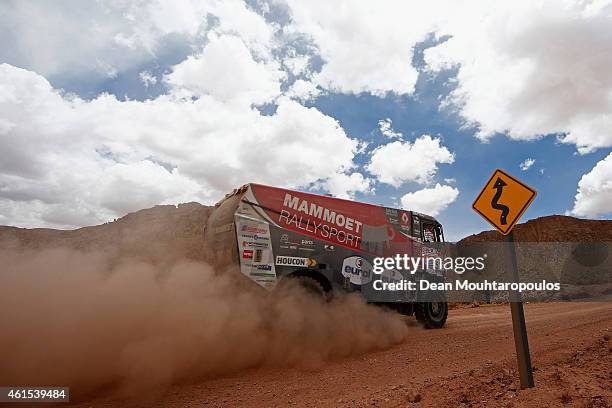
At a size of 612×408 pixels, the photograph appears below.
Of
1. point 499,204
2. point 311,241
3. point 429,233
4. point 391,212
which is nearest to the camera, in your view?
point 499,204

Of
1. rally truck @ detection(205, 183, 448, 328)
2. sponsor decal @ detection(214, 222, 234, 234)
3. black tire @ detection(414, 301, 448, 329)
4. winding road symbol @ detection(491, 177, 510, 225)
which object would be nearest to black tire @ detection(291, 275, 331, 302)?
rally truck @ detection(205, 183, 448, 328)

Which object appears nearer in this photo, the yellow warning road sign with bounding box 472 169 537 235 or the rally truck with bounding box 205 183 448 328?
the yellow warning road sign with bounding box 472 169 537 235

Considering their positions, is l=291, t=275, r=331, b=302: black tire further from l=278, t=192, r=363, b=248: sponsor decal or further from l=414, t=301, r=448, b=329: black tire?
l=414, t=301, r=448, b=329: black tire

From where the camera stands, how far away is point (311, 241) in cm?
793

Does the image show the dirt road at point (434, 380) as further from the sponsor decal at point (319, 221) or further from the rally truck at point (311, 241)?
the sponsor decal at point (319, 221)

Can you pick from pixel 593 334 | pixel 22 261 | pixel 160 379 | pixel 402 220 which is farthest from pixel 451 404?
pixel 22 261

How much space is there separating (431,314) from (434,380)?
5803 mm

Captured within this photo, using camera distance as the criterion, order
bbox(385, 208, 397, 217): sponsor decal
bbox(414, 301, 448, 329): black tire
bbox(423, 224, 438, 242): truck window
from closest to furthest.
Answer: bbox(385, 208, 397, 217): sponsor decal < bbox(414, 301, 448, 329): black tire < bbox(423, 224, 438, 242): truck window

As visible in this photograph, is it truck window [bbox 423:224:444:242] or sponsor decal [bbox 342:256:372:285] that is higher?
truck window [bbox 423:224:444:242]

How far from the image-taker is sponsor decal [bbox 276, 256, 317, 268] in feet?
24.4

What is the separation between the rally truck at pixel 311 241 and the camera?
7.29 meters

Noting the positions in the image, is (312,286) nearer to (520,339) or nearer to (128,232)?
(520,339)

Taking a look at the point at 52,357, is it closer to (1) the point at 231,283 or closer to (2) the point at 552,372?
(1) the point at 231,283

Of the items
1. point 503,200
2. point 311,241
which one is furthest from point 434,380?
point 311,241
